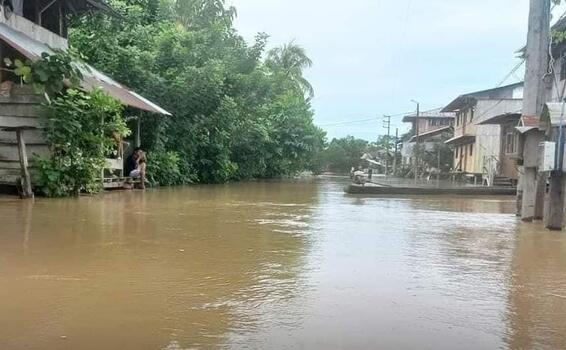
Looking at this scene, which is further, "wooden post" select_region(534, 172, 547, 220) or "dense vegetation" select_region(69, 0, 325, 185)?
"dense vegetation" select_region(69, 0, 325, 185)

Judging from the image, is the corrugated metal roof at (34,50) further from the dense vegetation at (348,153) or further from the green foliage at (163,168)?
the dense vegetation at (348,153)

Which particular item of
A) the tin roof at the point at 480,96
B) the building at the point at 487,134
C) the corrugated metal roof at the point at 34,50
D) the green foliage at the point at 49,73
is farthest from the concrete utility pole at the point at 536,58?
the tin roof at the point at 480,96

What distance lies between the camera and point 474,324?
13.1ft

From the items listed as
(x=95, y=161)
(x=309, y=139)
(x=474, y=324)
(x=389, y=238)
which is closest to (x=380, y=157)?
(x=309, y=139)

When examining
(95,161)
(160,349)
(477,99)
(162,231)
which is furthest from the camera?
(477,99)

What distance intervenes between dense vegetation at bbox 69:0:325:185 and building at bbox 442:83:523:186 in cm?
1146

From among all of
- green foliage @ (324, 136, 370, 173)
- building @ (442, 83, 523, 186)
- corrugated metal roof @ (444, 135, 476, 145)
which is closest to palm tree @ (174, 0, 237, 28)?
building @ (442, 83, 523, 186)

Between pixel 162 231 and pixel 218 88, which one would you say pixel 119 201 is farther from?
pixel 218 88

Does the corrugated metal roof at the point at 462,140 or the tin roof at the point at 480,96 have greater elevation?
the tin roof at the point at 480,96

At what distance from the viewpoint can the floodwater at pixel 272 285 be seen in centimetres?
364

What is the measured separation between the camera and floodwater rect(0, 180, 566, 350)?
364cm

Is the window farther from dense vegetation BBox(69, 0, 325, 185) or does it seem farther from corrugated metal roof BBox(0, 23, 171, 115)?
corrugated metal roof BBox(0, 23, 171, 115)

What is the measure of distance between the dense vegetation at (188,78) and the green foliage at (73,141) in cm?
584

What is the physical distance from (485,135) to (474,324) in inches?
1239
